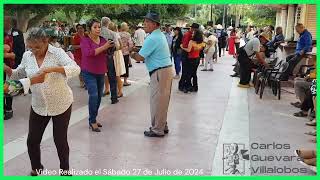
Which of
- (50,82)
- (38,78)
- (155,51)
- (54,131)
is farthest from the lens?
(155,51)

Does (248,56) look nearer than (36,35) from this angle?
No

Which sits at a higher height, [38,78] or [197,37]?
[38,78]

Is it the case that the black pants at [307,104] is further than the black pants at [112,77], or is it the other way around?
the black pants at [112,77]

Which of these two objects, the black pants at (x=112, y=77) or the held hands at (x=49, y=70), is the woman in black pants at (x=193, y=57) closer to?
the black pants at (x=112, y=77)

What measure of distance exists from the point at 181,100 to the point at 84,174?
15.3 feet

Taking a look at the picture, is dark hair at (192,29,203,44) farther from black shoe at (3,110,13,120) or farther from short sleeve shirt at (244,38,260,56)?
black shoe at (3,110,13,120)

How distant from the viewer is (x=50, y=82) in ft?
13.6

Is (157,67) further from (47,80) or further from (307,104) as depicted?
(307,104)

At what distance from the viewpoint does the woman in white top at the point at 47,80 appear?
4.06 metres

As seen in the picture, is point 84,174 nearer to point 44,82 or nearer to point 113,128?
point 44,82

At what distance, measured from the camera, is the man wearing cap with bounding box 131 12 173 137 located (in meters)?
5.93

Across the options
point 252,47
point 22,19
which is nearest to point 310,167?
point 252,47

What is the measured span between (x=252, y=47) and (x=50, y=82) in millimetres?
7260

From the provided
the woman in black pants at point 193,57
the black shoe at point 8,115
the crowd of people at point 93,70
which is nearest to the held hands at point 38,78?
the crowd of people at point 93,70
